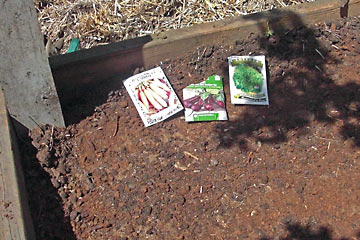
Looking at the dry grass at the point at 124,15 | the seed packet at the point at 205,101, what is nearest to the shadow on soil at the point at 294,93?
the seed packet at the point at 205,101

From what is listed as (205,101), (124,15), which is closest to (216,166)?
(205,101)

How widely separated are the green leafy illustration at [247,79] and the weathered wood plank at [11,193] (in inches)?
62.4

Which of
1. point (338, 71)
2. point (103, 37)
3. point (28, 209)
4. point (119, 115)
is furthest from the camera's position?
point (103, 37)

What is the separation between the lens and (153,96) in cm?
377

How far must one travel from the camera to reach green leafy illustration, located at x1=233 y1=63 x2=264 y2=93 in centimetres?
384

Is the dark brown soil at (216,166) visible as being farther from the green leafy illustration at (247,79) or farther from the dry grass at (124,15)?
the dry grass at (124,15)

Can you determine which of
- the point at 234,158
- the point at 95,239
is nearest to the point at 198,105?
the point at 234,158

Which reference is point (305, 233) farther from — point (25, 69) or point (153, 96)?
point (25, 69)

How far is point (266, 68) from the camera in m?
3.98

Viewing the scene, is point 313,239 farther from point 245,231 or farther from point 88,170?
point 88,170

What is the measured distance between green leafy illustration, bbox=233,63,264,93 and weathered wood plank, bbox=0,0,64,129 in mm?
1259

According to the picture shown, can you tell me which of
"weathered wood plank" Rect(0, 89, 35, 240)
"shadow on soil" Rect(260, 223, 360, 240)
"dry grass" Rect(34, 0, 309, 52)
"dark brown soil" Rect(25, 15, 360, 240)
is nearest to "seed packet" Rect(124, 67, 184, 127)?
"dark brown soil" Rect(25, 15, 360, 240)

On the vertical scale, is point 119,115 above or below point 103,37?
below

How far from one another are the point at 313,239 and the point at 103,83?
1739 mm
